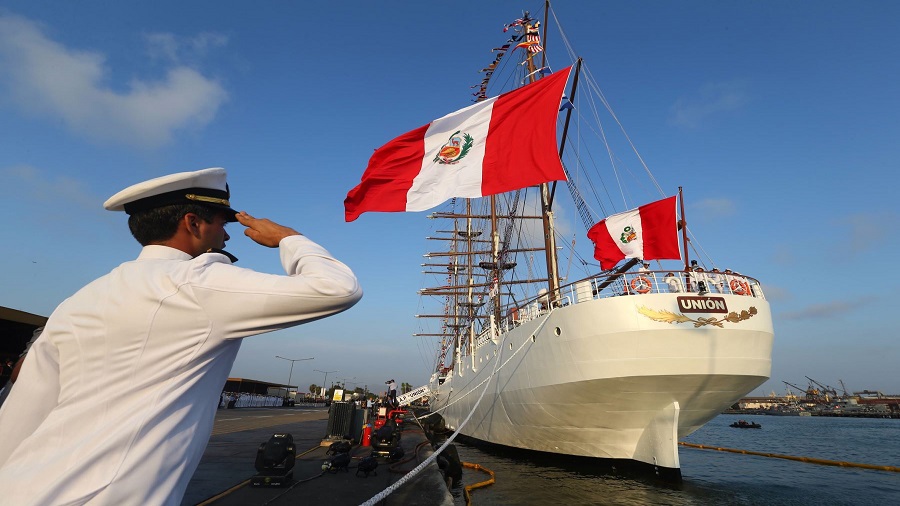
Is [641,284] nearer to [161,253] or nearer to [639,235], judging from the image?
[639,235]

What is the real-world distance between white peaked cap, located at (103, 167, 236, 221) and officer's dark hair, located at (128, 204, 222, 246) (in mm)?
20

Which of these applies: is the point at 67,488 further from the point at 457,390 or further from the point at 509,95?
the point at 457,390

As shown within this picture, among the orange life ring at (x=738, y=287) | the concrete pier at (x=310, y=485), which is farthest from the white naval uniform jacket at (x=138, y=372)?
the orange life ring at (x=738, y=287)

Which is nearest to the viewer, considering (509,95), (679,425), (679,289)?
(509,95)

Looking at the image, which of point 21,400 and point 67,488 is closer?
point 67,488

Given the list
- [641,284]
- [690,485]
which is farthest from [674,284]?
[690,485]

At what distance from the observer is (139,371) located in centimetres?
112

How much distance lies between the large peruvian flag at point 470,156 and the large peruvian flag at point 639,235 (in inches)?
201

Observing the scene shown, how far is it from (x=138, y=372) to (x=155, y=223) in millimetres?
625

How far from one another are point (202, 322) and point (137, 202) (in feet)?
2.17

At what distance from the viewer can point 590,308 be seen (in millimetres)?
11133

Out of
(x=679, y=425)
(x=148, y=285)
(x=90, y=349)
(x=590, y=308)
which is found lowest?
(x=679, y=425)

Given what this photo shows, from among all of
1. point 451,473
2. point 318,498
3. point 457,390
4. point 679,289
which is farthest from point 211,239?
point 457,390

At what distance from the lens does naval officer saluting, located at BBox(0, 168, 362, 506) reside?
1.02 m
